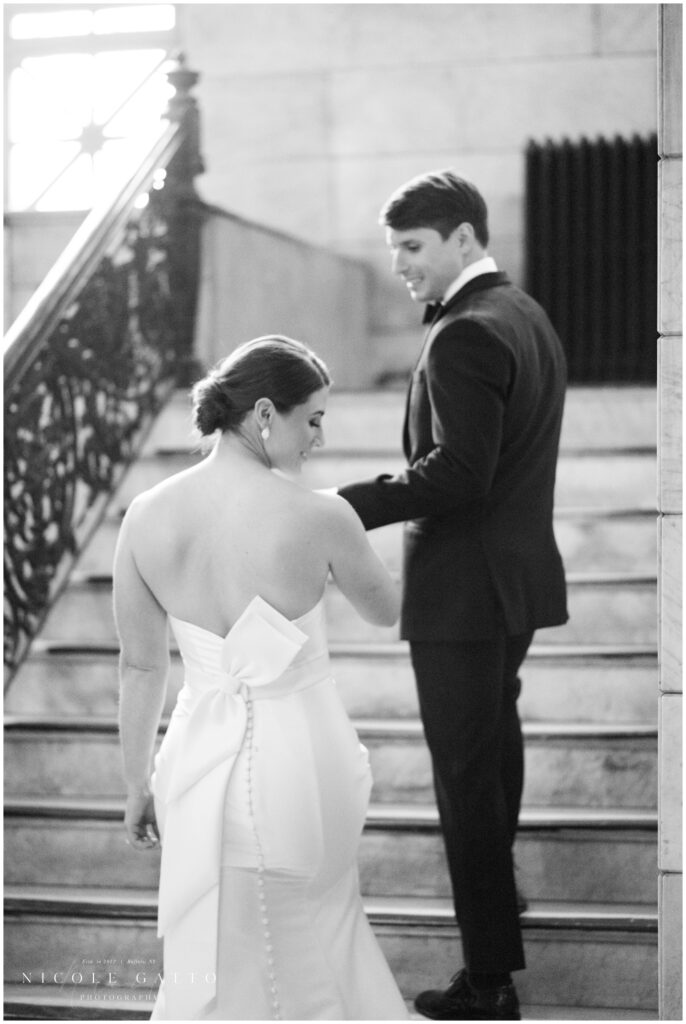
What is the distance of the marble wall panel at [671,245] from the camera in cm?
233

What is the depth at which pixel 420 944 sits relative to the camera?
337 cm

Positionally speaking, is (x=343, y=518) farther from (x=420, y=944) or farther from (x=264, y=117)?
(x=264, y=117)

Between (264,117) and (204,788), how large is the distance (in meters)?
6.00

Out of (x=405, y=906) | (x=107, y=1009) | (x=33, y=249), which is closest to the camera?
(x=107, y=1009)

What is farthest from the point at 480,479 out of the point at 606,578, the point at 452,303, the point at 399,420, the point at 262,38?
the point at 262,38

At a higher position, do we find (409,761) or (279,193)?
(279,193)

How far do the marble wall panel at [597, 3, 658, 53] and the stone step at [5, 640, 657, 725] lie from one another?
13.9 feet

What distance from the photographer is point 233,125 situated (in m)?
7.59

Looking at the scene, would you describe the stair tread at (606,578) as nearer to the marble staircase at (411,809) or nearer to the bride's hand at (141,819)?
the marble staircase at (411,809)

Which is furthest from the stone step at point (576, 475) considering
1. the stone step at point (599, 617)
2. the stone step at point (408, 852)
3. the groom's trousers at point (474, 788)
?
the groom's trousers at point (474, 788)

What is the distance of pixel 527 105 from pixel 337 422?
2.78 m

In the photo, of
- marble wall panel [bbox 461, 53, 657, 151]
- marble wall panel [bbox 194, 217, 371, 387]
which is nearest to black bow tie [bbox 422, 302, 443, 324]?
marble wall panel [bbox 194, 217, 371, 387]

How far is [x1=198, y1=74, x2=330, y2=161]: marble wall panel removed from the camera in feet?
24.7

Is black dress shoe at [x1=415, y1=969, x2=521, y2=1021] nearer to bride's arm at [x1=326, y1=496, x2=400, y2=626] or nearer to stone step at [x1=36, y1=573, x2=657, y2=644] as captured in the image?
bride's arm at [x1=326, y1=496, x2=400, y2=626]
